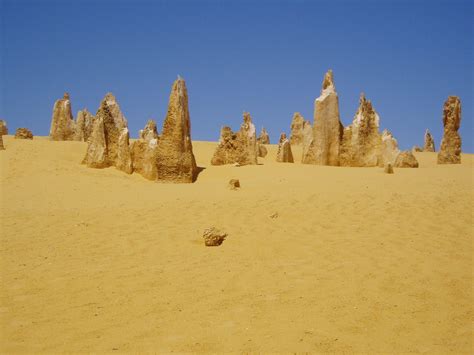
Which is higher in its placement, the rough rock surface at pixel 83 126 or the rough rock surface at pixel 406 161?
the rough rock surface at pixel 83 126

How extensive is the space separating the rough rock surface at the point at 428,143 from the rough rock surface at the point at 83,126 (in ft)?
84.7

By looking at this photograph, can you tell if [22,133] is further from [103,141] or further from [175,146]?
[175,146]

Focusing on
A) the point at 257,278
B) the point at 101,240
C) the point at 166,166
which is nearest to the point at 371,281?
the point at 257,278

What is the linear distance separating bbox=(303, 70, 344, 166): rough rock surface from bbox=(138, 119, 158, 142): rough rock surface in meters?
6.11

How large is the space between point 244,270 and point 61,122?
2348 centimetres

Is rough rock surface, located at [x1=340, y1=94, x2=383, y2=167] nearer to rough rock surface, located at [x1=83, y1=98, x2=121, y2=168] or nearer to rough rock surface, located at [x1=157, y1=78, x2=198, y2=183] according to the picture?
rough rock surface, located at [x1=157, y1=78, x2=198, y2=183]

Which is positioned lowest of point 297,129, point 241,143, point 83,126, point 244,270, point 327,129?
point 244,270

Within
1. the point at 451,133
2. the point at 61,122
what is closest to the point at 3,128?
the point at 61,122

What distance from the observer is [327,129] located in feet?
55.4

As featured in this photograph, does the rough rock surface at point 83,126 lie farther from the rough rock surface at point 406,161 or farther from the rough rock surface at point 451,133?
the rough rock surface at point 451,133

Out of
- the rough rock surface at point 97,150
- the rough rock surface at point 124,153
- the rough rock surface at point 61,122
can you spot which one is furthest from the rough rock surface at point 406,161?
the rough rock surface at point 61,122

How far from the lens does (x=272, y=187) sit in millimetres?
11055

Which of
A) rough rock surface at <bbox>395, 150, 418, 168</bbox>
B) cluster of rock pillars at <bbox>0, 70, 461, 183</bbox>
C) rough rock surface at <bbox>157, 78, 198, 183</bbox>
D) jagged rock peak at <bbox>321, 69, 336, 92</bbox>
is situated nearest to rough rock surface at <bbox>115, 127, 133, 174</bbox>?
cluster of rock pillars at <bbox>0, 70, 461, 183</bbox>

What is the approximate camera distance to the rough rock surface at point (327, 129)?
16.9m
